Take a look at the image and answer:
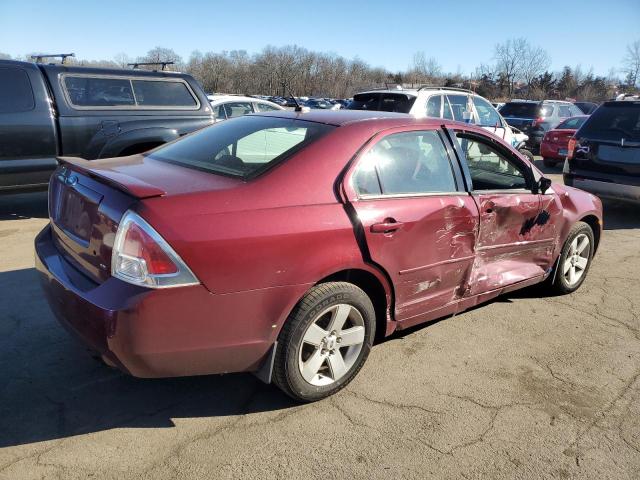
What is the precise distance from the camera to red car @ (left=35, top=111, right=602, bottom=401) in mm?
2371

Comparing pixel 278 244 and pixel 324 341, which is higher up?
pixel 278 244

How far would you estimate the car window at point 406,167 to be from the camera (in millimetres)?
3082

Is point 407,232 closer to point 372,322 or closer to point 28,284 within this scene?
point 372,322

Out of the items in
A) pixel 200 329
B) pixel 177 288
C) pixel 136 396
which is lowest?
pixel 136 396

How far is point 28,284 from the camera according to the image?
435cm

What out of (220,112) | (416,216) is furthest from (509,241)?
(220,112)

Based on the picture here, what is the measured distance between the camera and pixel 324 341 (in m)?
2.88

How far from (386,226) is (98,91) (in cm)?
529

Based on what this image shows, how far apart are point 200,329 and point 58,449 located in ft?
2.93

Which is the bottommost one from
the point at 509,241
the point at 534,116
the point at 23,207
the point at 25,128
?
the point at 23,207

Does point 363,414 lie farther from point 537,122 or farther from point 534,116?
point 534,116

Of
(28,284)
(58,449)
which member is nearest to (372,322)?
(58,449)

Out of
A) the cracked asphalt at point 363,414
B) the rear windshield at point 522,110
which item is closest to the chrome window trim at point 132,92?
the cracked asphalt at point 363,414

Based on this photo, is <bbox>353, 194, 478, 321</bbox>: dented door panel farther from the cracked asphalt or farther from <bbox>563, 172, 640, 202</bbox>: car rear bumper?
<bbox>563, 172, 640, 202</bbox>: car rear bumper
